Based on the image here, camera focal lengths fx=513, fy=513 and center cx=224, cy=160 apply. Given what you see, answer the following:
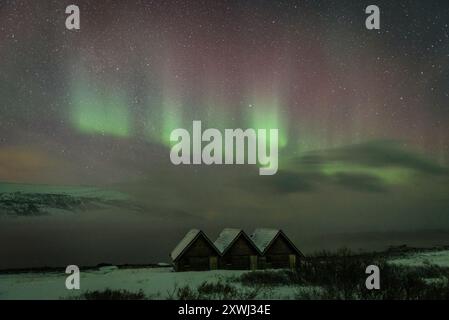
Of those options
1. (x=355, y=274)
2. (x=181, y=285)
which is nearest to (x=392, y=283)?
(x=355, y=274)

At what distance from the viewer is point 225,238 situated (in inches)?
547

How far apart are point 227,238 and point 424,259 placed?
559cm

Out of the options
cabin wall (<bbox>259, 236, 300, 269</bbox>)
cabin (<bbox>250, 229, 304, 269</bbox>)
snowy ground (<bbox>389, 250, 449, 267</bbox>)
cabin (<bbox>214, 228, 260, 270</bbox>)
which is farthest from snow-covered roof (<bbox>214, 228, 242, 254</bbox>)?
snowy ground (<bbox>389, 250, 449, 267</bbox>)

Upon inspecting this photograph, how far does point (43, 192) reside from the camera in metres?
13.0

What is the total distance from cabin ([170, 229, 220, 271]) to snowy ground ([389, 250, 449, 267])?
4.93 m

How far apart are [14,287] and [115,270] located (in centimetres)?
242

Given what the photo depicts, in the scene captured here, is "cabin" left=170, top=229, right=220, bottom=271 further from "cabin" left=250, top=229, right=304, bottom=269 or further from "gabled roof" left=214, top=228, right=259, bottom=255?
"cabin" left=250, top=229, right=304, bottom=269

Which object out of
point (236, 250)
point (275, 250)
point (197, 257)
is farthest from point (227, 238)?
point (275, 250)

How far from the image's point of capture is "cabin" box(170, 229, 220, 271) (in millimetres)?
13406

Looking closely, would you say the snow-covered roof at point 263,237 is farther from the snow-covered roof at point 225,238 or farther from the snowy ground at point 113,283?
the snowy ground at point 113,283

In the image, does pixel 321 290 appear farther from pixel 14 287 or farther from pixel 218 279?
pixel 14 287
